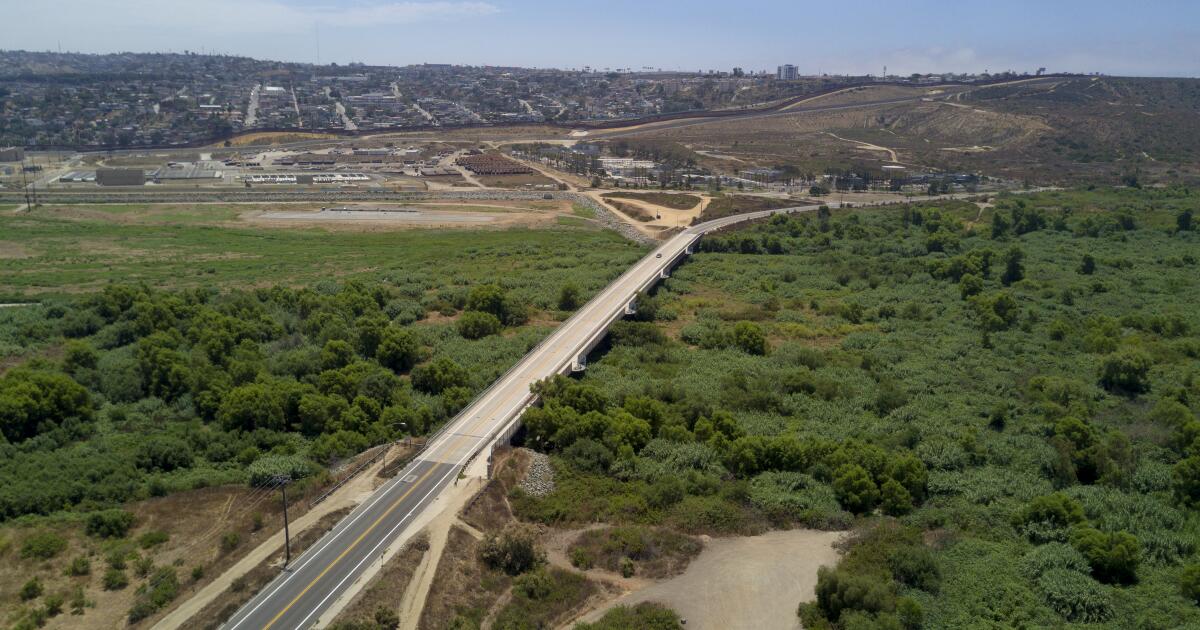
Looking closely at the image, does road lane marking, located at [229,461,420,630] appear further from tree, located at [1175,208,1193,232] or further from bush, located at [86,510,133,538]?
tree, located at [1175,208,1193,232]

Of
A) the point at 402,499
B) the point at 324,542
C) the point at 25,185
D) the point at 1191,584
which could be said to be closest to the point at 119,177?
the point at 25,185

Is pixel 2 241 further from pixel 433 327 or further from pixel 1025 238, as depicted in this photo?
pixel 1025 238

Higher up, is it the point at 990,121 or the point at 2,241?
the point at 990,121

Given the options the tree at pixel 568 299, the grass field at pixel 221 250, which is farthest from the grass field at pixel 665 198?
the tree at pixel 568 299

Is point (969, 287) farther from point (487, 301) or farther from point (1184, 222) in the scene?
point (1184, 222)

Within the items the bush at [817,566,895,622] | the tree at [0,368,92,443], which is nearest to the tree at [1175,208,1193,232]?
the bush at [817,566,895,622]

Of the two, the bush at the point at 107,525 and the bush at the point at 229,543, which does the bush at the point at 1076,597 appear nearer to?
the bush at the point at 229,543

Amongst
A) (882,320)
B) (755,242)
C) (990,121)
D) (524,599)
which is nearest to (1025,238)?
(755,242)
